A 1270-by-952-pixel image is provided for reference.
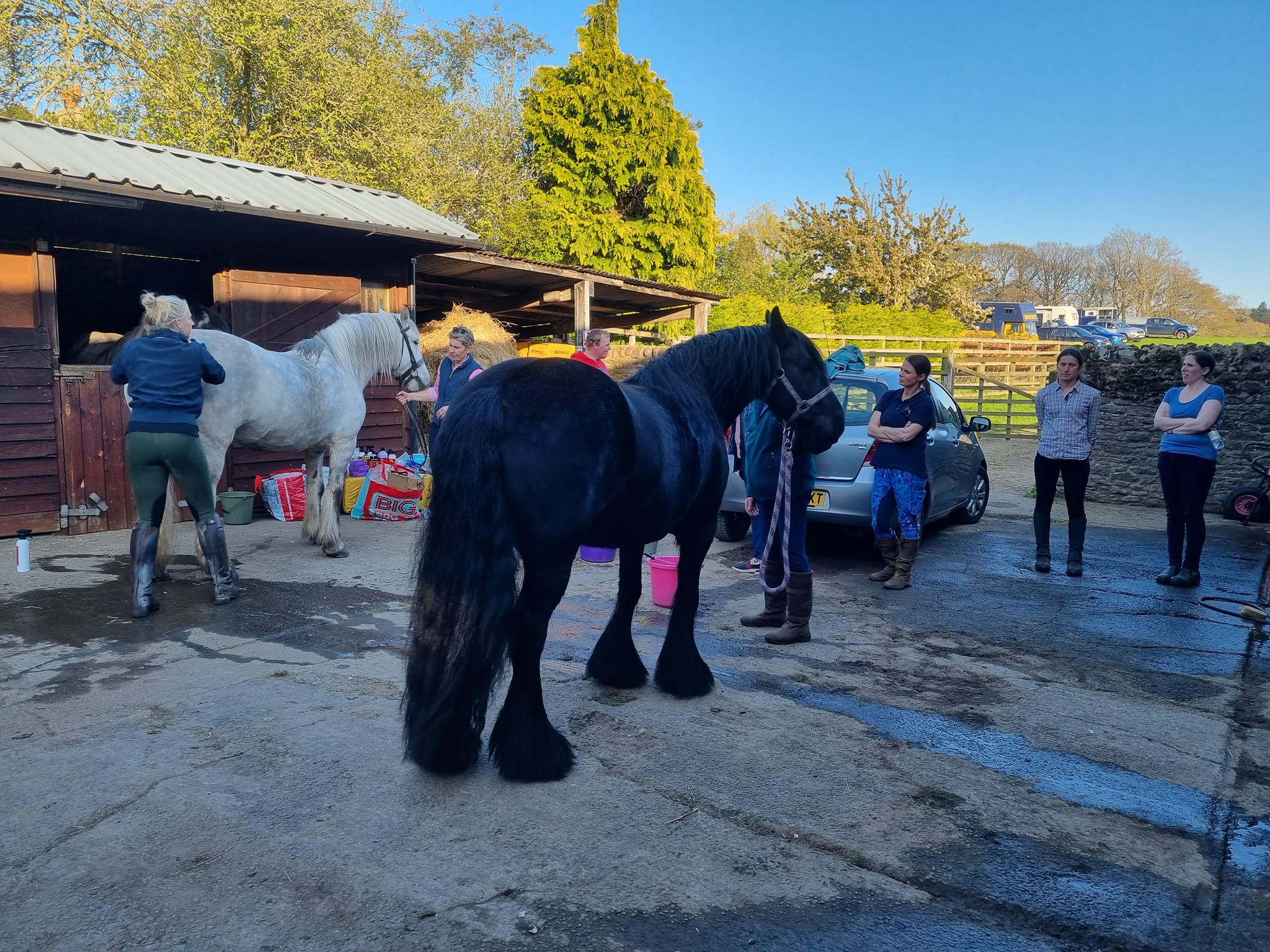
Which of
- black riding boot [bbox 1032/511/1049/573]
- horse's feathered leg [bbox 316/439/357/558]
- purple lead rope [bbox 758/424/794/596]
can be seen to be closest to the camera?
purple lead rope [bbox 758/424/794/596]

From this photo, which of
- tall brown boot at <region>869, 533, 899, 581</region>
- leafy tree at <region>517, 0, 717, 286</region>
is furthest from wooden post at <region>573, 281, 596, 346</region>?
leafy tree at <region>517, 0, 717, 286</region>

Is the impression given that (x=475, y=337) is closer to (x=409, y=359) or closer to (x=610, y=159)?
(x=409, y=359)

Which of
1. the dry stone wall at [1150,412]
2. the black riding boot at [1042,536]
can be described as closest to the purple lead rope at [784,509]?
the black riding boot at [1042,536]

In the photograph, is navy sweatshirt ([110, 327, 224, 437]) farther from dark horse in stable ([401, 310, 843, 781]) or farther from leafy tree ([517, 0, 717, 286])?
leafy tree ([517, 0, 717, 286])

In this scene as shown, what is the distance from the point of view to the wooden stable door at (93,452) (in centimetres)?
755

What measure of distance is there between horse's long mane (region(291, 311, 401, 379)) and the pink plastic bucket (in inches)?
143

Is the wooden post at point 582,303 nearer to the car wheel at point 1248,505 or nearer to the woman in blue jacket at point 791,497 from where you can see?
the woman in blue jacket at point 791,497

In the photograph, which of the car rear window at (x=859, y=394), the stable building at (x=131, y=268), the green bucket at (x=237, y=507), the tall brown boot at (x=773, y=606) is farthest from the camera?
the green bucket at (x=237, y=507)

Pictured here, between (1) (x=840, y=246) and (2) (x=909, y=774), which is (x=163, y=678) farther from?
(1) (x=840, y=246)

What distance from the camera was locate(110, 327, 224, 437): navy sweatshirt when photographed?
493 centimetres

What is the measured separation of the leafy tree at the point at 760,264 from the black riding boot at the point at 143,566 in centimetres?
2646

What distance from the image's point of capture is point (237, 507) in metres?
8.28

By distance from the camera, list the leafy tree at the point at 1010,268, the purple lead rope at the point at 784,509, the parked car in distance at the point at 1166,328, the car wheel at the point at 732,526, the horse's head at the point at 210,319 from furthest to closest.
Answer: the leafy tree at the point at 1010,268 < the parked car in distance at the point at 1166,328 < the horse's head at the point at 210,319 < the car wheel at the point at 732,526 < the purple lead rope at the point at 784,509

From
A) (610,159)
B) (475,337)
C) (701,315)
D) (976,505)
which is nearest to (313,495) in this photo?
(475,337)
